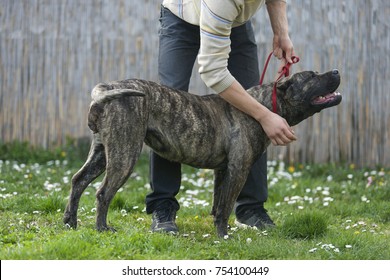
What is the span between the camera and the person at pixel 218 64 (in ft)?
16.9

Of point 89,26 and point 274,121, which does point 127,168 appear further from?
point 89,26

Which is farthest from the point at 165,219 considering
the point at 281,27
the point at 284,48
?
the point at 281,27

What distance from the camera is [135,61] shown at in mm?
9781

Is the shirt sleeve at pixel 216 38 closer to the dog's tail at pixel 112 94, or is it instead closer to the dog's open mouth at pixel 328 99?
the dog's tail at pixel 112 94

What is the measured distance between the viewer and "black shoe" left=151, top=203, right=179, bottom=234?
5668 millimetres

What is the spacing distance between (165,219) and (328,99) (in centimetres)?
150

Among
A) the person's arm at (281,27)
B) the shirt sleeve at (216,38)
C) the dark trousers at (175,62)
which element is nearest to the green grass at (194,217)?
the dark trousers at (175,62)

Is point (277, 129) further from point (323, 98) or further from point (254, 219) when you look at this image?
point (254, 219)

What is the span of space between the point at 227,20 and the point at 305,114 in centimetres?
98

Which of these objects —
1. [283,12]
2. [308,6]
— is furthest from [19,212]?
[308,6]

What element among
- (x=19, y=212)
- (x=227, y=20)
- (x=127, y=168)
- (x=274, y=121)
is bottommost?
(x=19, y=212)

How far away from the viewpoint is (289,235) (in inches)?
223

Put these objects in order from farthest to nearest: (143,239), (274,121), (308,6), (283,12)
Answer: (308,6) < (283,12) < (274,121) < (143,239)

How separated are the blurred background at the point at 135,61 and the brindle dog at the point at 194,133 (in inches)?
151
